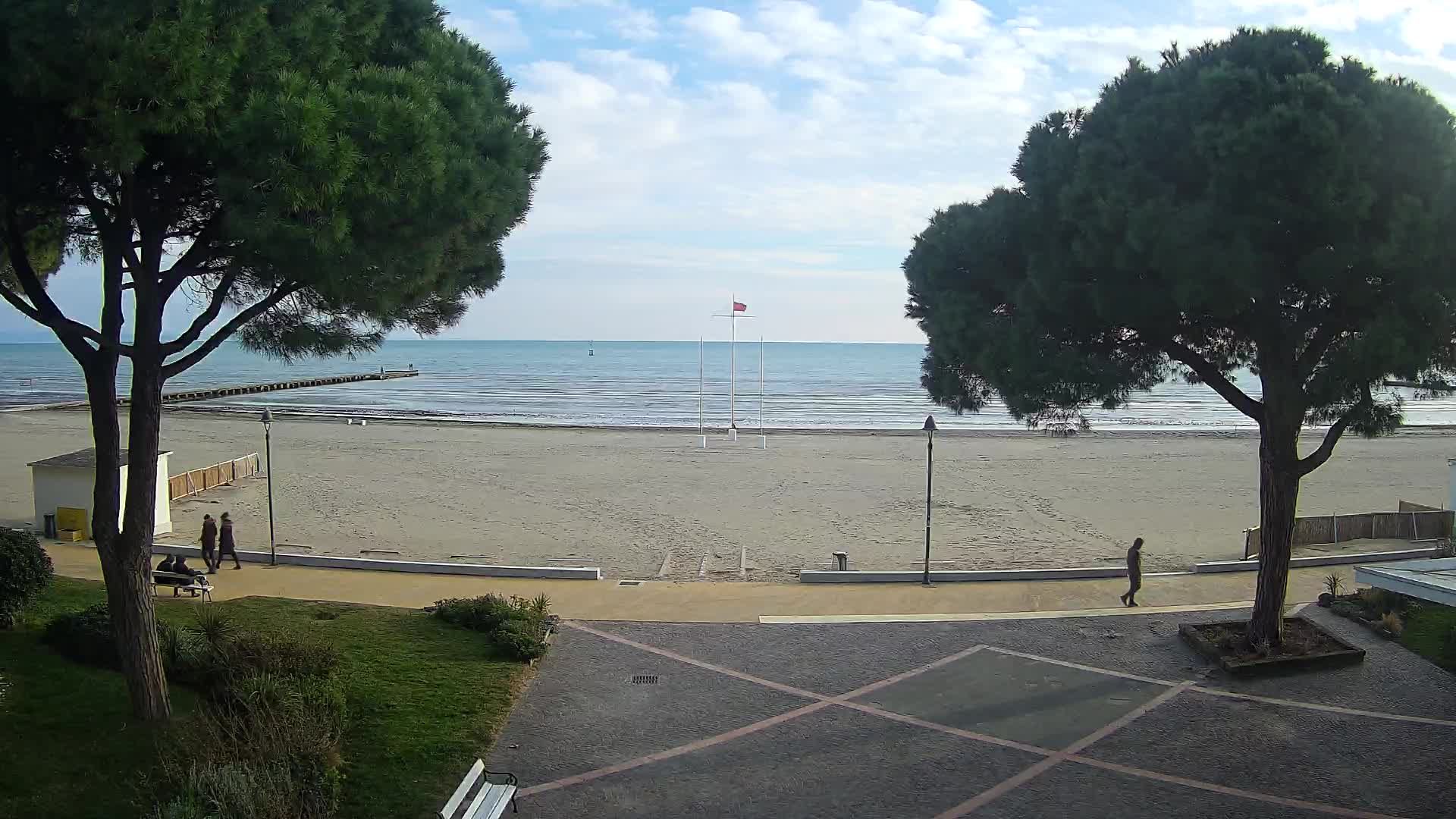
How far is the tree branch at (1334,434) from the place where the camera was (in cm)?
1086

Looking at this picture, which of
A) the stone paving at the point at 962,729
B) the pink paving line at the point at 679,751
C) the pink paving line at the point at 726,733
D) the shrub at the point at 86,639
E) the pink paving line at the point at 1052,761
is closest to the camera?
the pink paving line at the point at 1052,761

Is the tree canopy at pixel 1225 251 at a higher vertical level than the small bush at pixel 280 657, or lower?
higher

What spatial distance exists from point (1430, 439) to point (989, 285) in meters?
46.3

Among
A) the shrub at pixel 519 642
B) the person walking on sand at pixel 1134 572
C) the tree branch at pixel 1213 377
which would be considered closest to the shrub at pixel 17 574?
the shrub at pixel 519 642

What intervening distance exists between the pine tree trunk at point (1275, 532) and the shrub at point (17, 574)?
14.9 meters

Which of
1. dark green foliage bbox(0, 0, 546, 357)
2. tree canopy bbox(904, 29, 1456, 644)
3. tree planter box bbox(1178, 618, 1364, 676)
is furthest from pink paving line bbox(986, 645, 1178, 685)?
dark green foliage bbox(0, 0, 546, 357)

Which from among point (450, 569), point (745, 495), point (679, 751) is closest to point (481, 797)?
Result: point (679, 751)

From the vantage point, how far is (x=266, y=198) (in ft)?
23.2

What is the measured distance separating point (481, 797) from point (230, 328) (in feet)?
15.7

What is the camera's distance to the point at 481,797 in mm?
7453

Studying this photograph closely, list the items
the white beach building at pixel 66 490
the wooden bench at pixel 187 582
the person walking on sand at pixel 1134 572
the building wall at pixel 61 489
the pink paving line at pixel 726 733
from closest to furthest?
the pink paving line at pixel 726 733 → the wooden bench at pixel 187 582 → the person walking on sand at pixel 1134 572 → the white beach building at pixel 66 490 → the building wall at pixel 61 489

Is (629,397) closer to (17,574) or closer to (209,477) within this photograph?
(209,477)

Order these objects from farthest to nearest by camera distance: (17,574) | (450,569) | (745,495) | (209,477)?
(745,495) → (209,477) → (450,569) → (17,574)

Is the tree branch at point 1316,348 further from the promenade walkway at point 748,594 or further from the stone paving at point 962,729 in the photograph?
the promenade walkway at point 748,594
